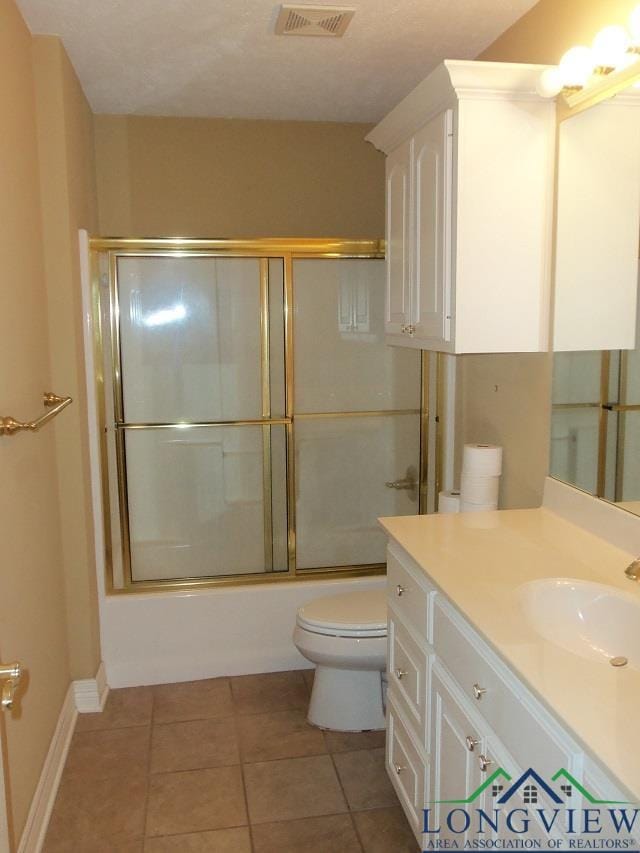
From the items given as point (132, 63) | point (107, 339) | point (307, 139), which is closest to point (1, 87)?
point (132, 63)

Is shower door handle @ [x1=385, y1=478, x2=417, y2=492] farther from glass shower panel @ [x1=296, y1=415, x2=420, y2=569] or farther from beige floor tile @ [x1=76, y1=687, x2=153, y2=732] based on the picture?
beige floor tile @ [x1=76, y1=687, x2=153, y2=732]

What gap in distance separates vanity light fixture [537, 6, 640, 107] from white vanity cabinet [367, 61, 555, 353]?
0.11 metres

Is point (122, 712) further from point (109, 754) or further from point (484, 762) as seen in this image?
point (484, 762)

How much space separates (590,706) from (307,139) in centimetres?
294

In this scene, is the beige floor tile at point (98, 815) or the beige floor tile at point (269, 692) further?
the beige floor tile at point (269, 692)

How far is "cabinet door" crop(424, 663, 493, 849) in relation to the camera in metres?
1.60

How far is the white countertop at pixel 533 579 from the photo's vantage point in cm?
118

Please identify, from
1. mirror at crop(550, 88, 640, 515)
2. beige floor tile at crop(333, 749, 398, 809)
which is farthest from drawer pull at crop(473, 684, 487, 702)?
beige floor tile at crop(333, 749, 398, 809)

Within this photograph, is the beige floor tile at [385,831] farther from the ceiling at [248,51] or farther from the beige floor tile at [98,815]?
the ceiling at [248,51]

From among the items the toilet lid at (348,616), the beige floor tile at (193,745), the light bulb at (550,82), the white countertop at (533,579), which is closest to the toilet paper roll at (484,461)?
the white countertop at (533,579)

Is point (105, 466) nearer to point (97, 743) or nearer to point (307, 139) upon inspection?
point (97, 743)

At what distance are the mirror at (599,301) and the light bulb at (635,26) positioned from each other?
0.44 ft

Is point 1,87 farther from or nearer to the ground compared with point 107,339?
farther from the ground

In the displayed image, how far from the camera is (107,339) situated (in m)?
3.12
